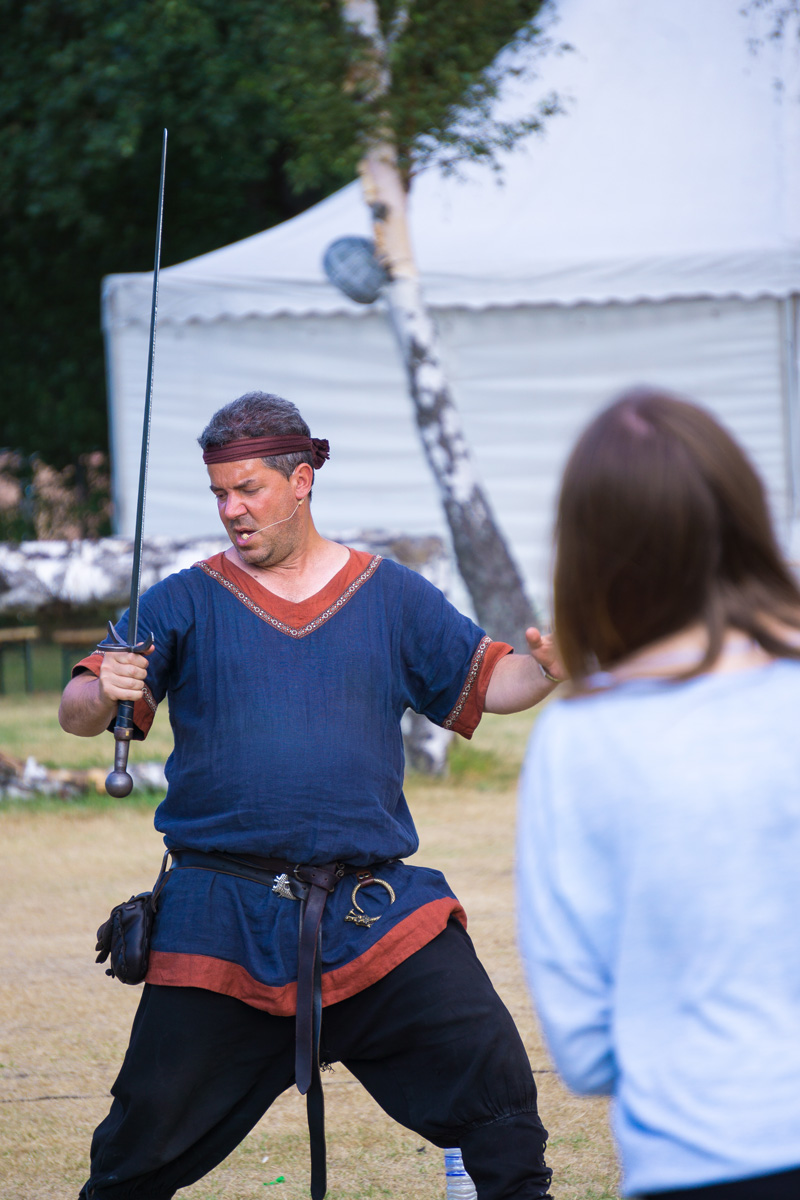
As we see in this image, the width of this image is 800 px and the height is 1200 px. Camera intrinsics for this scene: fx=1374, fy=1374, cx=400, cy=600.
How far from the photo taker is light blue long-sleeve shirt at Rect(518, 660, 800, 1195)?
1.26 metres

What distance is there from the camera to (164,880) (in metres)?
2.48

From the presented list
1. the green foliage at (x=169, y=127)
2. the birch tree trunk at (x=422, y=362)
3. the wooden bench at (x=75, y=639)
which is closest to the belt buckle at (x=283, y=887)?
the birch tree trunk at (x=422, y=362)

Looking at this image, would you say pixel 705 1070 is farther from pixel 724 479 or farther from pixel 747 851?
pixel 724 479

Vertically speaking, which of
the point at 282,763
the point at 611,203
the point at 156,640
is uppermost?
the point at 611,203

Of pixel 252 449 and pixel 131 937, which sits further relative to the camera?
pixel 252 449

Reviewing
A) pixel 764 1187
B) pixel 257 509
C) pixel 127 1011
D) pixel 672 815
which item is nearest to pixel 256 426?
pixel 257 509

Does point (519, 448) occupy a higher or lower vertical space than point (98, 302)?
lower

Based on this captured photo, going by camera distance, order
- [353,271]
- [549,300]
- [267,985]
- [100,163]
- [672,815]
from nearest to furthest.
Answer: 1. [672,815]
2. [267,985]
3. [353,271]
4. [549,300]
5. [100,163]

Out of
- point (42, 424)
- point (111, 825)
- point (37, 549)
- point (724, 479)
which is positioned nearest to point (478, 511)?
point (37, 549)

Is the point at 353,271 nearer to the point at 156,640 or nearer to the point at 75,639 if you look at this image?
the point at 75,639

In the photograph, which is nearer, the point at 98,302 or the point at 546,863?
the point at 546,863

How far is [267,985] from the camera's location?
2342 millimetres

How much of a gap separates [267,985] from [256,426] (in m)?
1.03

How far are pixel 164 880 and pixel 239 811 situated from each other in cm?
21
